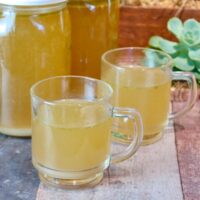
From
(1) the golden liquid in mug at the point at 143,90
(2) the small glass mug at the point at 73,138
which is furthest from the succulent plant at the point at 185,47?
(2) the small glass mug at the point at 73,138

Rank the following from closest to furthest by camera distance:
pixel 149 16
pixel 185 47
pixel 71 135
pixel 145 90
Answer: pixel 71 135 → pixel 145 90 → pixel 185 47 → pixel 149 16

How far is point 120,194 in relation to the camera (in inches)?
24.2

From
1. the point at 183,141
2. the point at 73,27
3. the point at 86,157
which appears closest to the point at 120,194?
the point at 86,157

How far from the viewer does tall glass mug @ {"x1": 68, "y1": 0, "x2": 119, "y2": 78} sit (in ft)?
2.61

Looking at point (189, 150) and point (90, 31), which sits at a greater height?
point (90, 31)

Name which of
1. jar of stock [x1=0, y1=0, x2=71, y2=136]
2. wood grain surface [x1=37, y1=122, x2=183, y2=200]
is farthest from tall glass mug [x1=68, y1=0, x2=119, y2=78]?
wood grain surface [x1=37, y1=122, x2=183, y2=200]

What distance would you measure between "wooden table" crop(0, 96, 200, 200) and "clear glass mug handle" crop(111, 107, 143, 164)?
2 cm

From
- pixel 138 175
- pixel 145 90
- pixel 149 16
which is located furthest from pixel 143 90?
pixel 149 16

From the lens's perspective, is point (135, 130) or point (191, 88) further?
point (191, 88)

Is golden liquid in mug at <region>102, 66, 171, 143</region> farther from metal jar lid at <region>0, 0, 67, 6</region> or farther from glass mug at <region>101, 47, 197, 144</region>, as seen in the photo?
metal jar lid at <region>0, 0, 67, 6</region>

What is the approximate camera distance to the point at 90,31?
0.81m

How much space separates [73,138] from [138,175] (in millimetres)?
98

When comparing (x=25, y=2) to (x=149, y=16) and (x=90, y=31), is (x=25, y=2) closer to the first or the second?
(x=90, y=31)

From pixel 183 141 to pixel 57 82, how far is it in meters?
0.18
